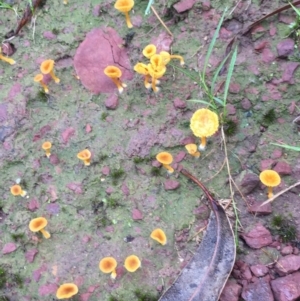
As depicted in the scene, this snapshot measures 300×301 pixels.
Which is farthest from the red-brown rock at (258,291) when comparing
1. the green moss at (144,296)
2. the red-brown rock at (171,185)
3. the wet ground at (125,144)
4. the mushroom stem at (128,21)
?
the mushroom stem at (128,21)

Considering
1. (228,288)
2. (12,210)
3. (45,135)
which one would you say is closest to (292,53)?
(228,288)

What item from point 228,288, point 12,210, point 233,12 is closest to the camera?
point 228,288

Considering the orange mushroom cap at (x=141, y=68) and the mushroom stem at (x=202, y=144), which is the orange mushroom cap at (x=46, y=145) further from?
the mushroom stem at (x=202, y=144)

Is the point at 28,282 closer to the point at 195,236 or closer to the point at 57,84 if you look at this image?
the point at 195,236

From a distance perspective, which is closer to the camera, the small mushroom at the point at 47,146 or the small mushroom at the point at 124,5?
the small mushroom at the point at 47,146

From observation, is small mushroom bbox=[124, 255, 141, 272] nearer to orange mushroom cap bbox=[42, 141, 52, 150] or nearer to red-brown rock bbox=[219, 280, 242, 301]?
red-brown rock bbox=[219, 280, 242, 301]

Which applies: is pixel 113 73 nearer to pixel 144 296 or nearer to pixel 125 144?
pixel 125 144
